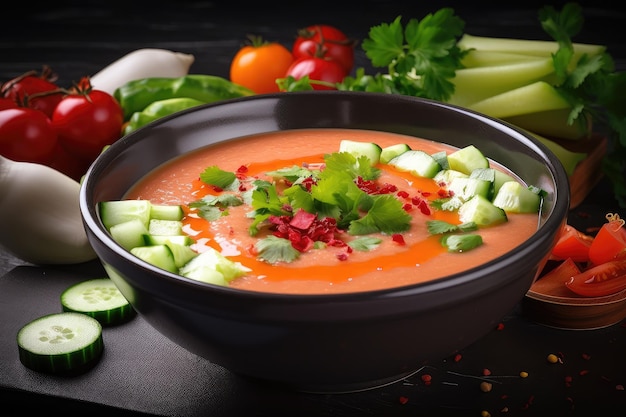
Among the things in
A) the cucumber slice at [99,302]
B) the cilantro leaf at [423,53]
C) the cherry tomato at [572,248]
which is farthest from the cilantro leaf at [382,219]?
the cilantro leaf at [423,53]

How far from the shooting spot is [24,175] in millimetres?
3924

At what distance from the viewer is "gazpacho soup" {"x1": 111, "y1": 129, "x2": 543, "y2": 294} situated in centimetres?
288

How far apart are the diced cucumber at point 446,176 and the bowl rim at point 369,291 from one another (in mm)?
257

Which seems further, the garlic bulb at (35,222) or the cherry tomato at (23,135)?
the cherry tomato at (23,135)

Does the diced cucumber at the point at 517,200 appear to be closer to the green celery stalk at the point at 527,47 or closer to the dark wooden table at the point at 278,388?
the dark wooden table at the point at 278,388

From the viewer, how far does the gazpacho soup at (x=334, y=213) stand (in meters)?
2.88

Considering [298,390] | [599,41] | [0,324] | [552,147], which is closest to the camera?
[298,390]

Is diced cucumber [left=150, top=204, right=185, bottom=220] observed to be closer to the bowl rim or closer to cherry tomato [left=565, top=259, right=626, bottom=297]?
the bowl rim

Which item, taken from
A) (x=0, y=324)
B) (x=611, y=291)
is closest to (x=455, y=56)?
(x=611, y=291)

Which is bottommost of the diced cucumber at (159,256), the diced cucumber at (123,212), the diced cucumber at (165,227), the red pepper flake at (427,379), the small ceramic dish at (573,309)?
the red pepper flake at (427,379)

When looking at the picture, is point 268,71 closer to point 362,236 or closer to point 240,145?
point 240,145

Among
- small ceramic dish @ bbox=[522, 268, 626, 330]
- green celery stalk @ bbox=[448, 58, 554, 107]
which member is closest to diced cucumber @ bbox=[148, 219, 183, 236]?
small ceramic dish @ bbox=[522, 268, 626, 330]

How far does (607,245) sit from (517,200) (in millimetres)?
445

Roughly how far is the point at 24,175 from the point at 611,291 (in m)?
2.32
